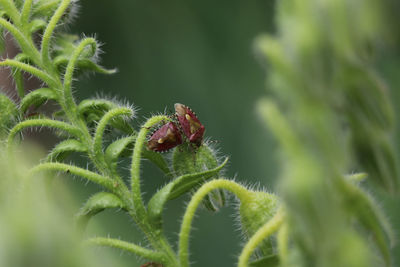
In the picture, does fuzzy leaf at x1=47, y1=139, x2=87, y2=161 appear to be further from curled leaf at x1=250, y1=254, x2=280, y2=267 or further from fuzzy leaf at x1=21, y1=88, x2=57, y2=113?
curled leaf at x1=250, y1=254, x2=280, y2=267

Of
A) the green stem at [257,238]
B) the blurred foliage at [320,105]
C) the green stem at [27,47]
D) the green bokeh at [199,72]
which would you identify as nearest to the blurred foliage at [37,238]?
the blurred foliage at [320,105]

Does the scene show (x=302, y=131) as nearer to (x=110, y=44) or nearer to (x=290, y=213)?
(x=290, y=213)

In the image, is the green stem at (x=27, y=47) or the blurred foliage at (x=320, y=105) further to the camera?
the green stem at (x=27, y=47)

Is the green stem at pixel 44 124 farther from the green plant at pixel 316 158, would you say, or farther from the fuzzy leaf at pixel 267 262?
the fuzzy leaf at pixel 267 262

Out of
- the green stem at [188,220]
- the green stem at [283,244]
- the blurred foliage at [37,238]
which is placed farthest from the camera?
the green stem at [188,220]

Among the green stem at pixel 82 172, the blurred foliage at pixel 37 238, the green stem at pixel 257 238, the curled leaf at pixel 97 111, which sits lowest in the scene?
the blurred foliage at pixel 37 238

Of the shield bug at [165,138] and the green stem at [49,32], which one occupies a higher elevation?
the green stem at [49,32]

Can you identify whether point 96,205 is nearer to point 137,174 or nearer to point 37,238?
point 137,174

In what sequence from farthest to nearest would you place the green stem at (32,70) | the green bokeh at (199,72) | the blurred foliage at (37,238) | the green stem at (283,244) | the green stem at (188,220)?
the green bokeh at (199,72) → the green stem at (32,70) → the green stem at (188,220) → the green stem at (283,244) → the blurred foliage at (37,238)
